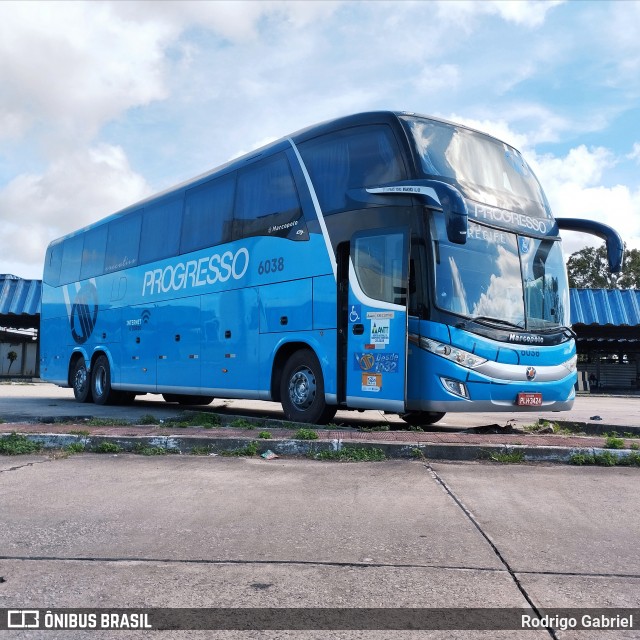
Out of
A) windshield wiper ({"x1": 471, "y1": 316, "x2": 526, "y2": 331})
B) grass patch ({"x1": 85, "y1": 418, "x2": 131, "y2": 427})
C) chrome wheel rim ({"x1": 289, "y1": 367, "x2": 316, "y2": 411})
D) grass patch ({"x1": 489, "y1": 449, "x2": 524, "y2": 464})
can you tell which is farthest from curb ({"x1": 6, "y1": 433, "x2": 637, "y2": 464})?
chrome wheel rim ({"x1": 289, "y1": 367, "x2": 316, "y2": 411})

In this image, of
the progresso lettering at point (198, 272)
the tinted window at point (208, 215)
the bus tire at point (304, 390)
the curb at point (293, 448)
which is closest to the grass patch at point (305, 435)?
the curb at point (293, 448)

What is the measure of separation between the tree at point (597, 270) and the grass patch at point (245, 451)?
46.9 meters

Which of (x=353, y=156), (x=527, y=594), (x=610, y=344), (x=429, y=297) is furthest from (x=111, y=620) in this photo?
(x=610, y=344)

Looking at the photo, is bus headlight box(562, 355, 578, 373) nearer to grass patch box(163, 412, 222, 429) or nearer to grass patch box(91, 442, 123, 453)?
grass patch box(163, 412, 222, 429)

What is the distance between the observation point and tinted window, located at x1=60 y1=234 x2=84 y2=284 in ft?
54.6

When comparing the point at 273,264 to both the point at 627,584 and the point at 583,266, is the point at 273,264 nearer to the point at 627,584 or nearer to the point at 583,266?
the point at 627,584

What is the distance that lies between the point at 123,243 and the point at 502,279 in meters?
8.96

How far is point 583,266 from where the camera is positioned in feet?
170

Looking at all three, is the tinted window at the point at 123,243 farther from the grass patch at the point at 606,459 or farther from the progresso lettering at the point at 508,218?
the grass patch at the point at 606,459

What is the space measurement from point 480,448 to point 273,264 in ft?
15.0

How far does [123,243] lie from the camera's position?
14727 mm

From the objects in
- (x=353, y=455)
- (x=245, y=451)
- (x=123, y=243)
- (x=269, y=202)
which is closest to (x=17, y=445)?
(x=245, y=451)

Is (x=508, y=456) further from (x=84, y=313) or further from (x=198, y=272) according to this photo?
→ (x=84, y=313)

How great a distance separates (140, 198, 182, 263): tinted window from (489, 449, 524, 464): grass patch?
782 cm
